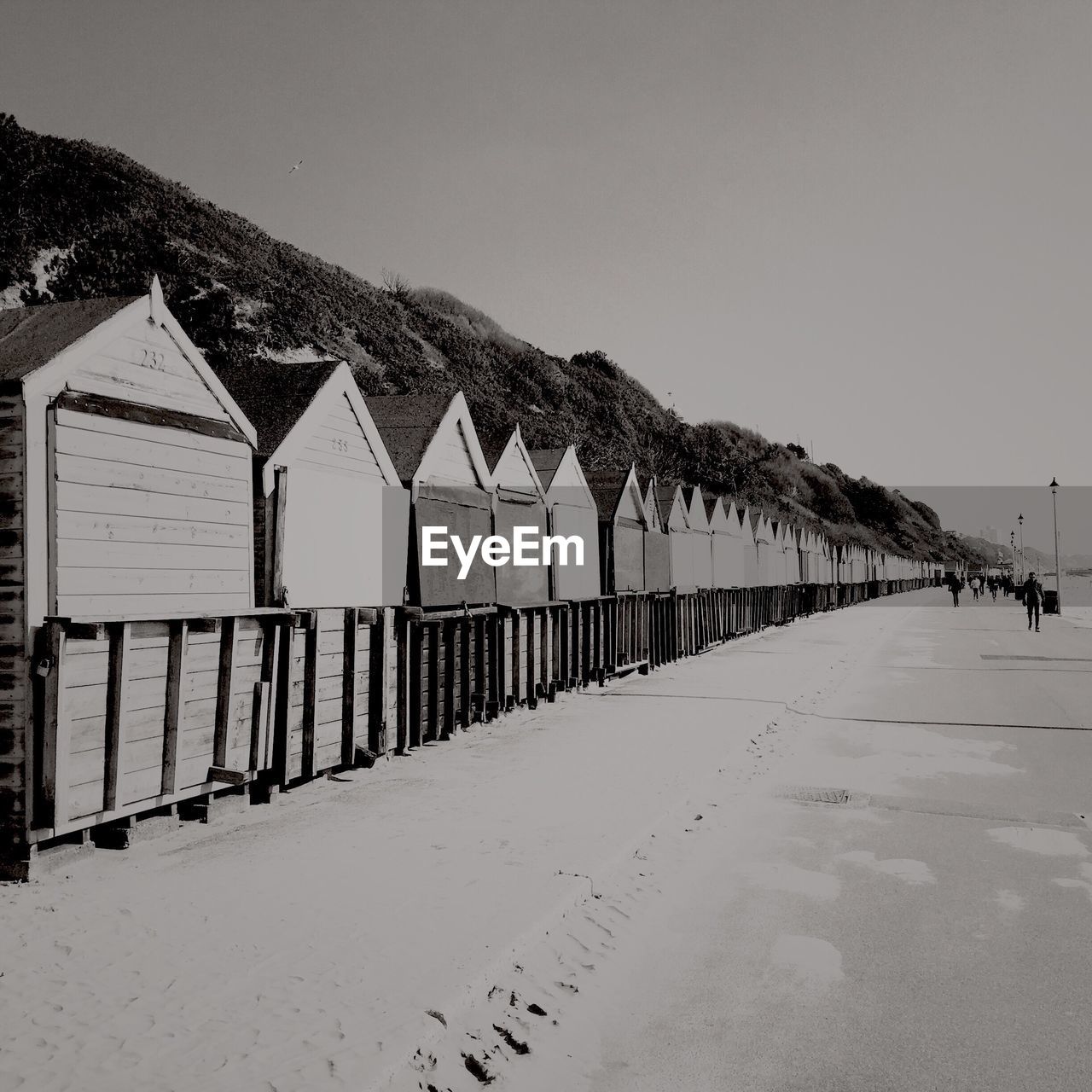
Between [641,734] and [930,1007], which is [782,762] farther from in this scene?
[930,1007]

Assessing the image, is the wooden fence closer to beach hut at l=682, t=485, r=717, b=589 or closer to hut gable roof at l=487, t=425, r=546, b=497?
hut gable roof at l=487, t=425, r=546, b=497

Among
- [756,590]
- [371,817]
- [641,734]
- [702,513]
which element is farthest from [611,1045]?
[756,590]

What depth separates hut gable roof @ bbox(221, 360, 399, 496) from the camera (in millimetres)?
8273

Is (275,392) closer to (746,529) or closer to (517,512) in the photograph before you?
(517,512)

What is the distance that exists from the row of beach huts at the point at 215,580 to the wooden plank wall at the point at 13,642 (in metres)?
0.01

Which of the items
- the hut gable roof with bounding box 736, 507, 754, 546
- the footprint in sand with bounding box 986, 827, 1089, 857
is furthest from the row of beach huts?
the hut gable roof with bounding box 736, 507, 754, 546

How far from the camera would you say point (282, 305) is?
126 ft

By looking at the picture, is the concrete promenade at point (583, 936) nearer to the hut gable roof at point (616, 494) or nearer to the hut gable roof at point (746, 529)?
the hut gable roof at point (616, 494)

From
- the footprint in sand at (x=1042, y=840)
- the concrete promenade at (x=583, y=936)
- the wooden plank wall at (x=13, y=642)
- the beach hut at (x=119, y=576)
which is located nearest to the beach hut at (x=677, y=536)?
the concrete promenade at (x=583, y=936)

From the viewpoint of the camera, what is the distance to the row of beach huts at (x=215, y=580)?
559 cm

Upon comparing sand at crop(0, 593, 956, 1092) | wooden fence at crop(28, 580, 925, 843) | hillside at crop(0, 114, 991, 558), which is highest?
hillside at crop(0, 114, 991, 558)

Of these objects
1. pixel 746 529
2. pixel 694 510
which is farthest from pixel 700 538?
pixel 746 529

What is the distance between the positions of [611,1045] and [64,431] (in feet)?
15.1

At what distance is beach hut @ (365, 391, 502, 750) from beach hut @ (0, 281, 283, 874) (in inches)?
105
